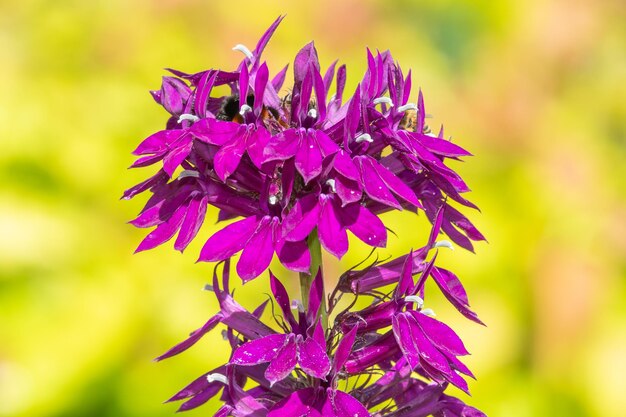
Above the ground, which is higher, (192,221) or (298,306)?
(192,221)

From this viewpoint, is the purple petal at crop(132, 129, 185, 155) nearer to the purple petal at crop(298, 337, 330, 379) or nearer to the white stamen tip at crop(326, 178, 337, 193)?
the white stamen tip at crop(326, 178, 337, 193)

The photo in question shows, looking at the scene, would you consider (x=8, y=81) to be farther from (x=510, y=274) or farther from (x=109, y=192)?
(x=510, y=274)

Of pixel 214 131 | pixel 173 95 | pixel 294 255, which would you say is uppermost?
pixel 173 95

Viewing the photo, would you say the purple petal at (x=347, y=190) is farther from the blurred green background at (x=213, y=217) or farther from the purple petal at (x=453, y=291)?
the blurred green background at (x=213, y=217)

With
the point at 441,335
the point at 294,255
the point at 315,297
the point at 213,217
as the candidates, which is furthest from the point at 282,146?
the point at 213,217

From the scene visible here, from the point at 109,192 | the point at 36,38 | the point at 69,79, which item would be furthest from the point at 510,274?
the point at 36,38

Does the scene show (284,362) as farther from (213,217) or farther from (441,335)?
(213,217)
